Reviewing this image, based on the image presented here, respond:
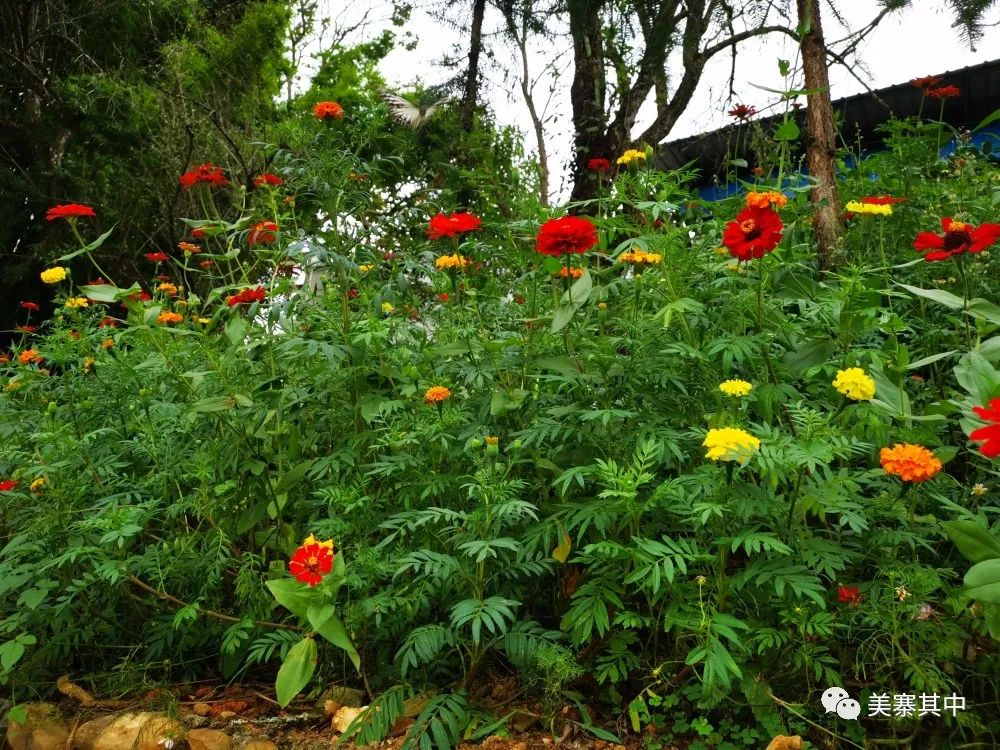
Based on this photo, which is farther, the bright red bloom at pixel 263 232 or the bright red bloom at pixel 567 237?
the bright red bloom at pixel 263 232

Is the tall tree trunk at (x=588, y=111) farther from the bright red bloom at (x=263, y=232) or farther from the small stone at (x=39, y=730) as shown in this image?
the small stone at (x=39, y=730)

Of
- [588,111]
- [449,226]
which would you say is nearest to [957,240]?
[449,226]

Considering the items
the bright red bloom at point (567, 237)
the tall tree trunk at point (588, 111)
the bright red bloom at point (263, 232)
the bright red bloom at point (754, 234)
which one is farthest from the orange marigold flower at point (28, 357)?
the tall tree trunk at point (588, 111)

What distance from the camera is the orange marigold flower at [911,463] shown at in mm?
1479

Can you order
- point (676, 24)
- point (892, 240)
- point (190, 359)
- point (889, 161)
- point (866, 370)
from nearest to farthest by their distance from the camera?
1. point (866, 370)
2. point (190, 359)
3. point (892, 240)
4. point (889, 161)
5. point (676, 24)

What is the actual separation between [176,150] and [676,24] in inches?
210

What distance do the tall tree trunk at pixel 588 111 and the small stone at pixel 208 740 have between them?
488cm

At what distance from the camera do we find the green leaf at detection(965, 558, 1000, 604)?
1.30 metres

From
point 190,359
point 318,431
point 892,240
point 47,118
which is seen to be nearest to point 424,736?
point 318,431

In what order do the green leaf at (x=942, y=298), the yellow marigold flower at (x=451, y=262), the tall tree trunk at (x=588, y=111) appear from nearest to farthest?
1. the green leaf at (x=942, y=298)
2. the yellow marigold flower at (x=451, y=262)
3. the tall tree trunk at (x=588, y=111)

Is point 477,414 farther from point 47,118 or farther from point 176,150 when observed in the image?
point 47,118

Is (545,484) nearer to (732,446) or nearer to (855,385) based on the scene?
(732,446)

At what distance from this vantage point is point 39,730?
209 centimetres

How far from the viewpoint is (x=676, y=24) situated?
17.1 feet
